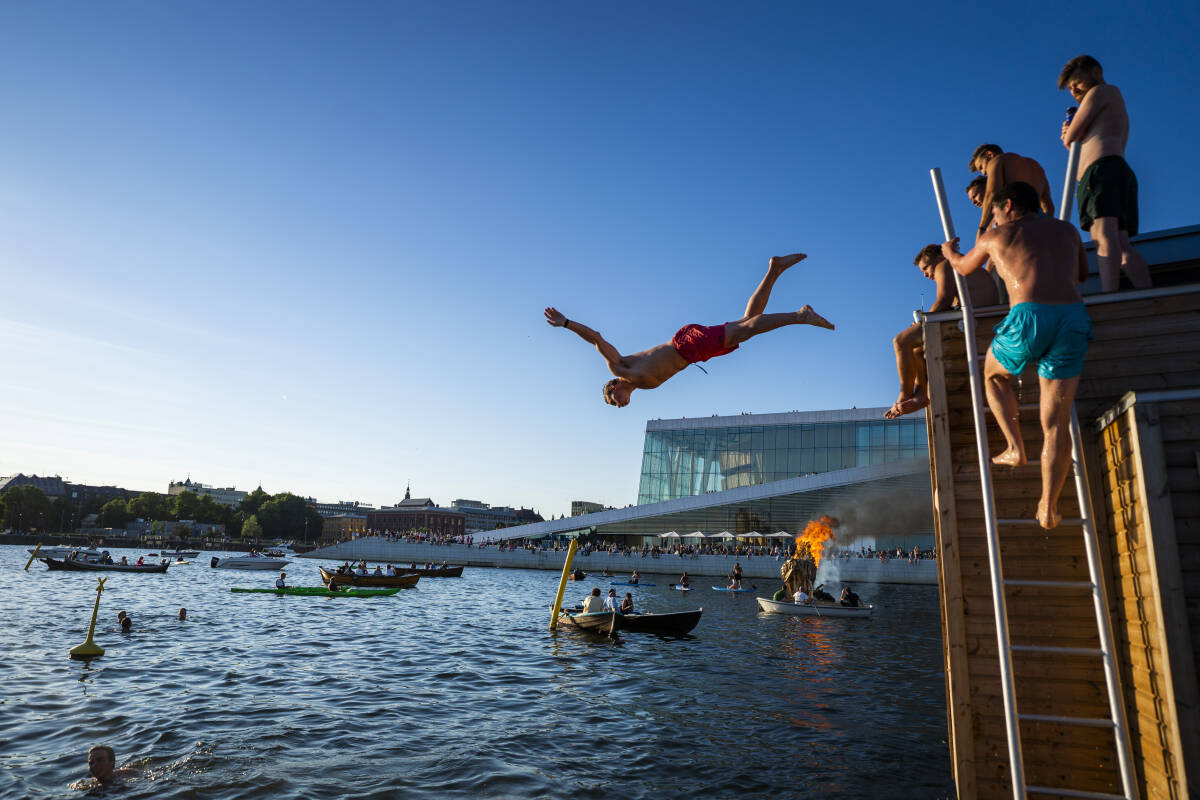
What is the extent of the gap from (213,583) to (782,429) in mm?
56663

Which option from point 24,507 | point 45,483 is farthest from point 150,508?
point 45,483

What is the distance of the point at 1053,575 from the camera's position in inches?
219

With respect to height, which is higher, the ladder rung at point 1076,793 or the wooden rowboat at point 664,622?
the ladder rung at point 1076,793

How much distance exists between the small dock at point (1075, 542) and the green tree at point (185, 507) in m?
163

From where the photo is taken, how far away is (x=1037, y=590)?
5.58 metres

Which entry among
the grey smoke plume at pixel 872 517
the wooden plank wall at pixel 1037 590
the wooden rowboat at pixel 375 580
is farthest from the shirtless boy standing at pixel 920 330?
the grey smoke plume at pixel 872 517

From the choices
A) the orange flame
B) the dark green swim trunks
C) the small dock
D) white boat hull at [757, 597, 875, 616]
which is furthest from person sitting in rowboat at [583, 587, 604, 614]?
the orange flame

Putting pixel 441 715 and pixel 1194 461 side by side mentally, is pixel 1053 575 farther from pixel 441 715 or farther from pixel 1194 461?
pixel 441 715

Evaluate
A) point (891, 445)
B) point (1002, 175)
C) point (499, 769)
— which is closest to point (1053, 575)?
point (1002, 175)

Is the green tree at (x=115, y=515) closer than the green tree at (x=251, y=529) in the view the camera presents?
No

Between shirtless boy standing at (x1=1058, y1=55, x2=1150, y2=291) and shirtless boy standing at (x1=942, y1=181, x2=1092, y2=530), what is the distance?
1.58 m

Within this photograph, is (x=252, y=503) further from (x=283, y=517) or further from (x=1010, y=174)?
(x=1010, y=174)

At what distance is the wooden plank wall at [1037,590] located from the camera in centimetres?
536

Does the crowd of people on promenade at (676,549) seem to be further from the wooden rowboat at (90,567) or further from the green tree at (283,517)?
the green tree at (283,517)
